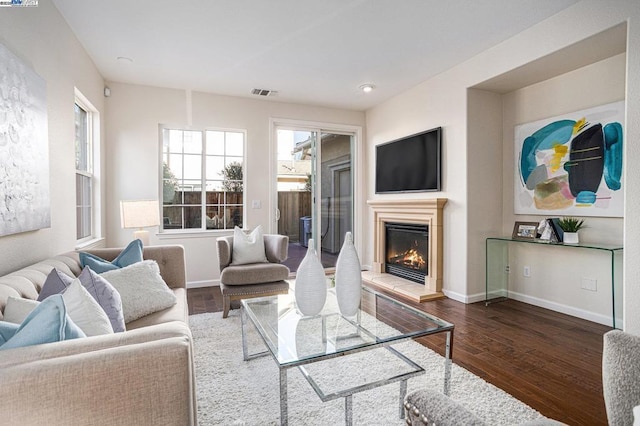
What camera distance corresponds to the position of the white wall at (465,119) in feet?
7.42

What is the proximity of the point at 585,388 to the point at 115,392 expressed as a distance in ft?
7.88

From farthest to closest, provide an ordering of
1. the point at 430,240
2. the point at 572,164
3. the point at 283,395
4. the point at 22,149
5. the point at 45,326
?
1. the point at 430,240
2. the point at 572,164
3. the point at 22,149
4. the point at 283,395
5. the point at 45,326

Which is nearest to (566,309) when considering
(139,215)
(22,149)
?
(139,215)

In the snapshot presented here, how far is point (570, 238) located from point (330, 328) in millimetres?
2532

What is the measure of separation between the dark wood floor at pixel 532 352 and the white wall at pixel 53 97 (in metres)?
1.47

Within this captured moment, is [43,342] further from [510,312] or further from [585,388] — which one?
[510,312]

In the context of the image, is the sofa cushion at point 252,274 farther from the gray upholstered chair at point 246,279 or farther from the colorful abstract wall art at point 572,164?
the colorful abstract wall art at point 572,164

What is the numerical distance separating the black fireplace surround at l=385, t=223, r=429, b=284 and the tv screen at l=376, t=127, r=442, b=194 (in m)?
0.54

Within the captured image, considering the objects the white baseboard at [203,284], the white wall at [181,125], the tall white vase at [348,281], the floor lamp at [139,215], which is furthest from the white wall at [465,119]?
the floor lamp at [139,215]

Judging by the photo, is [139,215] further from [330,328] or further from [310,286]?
[330,328]

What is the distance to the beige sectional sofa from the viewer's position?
31.1 inches

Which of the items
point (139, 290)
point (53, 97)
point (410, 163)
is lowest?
point (139, 290)

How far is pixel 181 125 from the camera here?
14.4 feet

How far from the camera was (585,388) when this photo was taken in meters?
1.95
